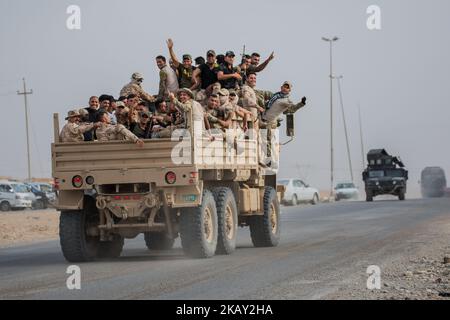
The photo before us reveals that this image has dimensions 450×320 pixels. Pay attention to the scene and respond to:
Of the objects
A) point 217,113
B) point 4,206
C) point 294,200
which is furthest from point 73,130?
point 4,206

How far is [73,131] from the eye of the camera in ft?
60.5

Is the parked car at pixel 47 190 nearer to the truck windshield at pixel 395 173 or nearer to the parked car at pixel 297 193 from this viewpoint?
the parked car at pixel 297 193

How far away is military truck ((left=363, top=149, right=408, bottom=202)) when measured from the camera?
62.1 metres

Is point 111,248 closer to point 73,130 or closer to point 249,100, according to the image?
point 73,130

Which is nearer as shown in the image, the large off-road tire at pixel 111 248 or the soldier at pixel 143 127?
the soldier at pixel 143 127

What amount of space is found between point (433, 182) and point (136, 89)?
68.8m

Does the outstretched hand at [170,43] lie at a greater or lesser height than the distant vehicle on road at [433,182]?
greater

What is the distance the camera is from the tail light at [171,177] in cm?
1780

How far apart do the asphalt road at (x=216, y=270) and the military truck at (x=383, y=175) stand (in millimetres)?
36948

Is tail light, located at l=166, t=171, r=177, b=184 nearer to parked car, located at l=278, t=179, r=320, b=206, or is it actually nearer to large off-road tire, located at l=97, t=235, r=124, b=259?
large off-road tire, located at l=97, t=235, r=124, b=259

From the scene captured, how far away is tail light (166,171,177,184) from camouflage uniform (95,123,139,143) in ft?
2.53

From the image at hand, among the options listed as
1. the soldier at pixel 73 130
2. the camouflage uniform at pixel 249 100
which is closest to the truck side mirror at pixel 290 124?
the camouflage uniform at pixel 249 100

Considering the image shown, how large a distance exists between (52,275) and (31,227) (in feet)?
67.0
